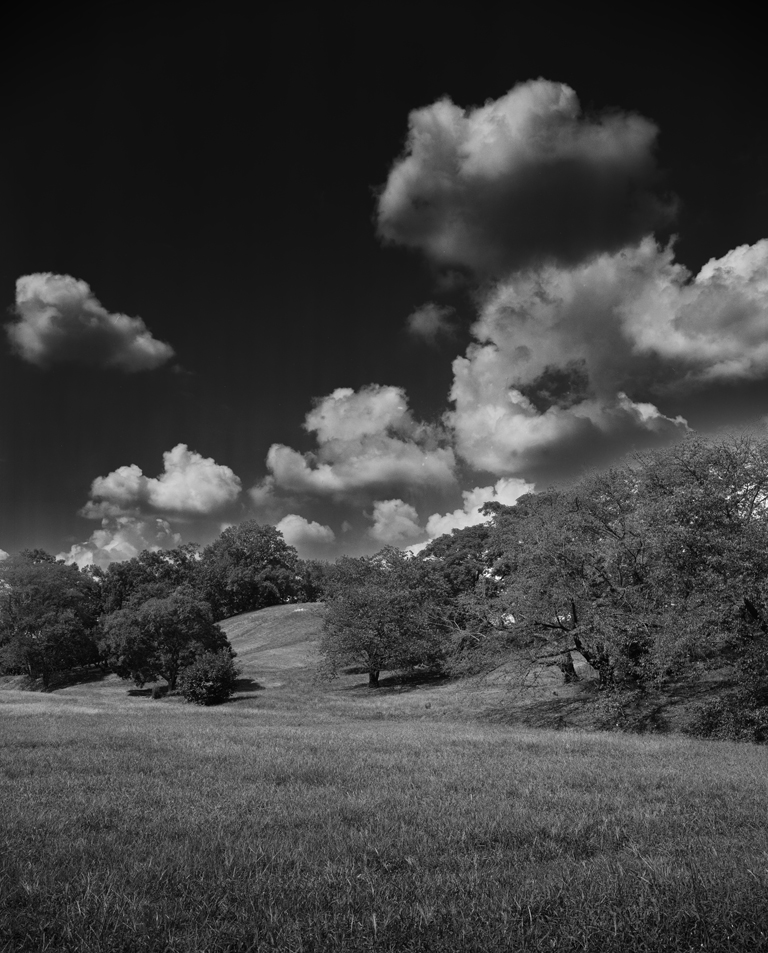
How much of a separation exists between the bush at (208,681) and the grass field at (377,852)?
33516mm

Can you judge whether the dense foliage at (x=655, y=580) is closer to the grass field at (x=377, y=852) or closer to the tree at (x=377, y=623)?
the grass field at (x=377, y=852)

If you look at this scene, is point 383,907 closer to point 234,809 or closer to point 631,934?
point 631,934

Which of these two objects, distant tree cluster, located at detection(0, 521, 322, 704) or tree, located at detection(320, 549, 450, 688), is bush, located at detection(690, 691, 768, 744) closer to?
tree, located at detection(320, 549, 450, 688)

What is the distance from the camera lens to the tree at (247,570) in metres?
120

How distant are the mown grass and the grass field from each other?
3 centimetres

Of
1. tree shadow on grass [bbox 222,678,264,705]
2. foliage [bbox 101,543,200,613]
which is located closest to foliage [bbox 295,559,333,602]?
foliage [bbox 101,543,200,613]

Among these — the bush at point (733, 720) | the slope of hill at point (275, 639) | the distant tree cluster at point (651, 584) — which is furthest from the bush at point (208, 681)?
the bush at point (733, 720)

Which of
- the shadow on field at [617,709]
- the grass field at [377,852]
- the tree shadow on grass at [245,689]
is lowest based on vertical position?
the tree shadow on grass at [245,689]

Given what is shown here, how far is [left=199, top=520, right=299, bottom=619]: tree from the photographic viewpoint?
120 meters

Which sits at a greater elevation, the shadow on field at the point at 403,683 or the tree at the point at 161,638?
the tree at the point at 161,638

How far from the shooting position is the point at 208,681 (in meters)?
45.1

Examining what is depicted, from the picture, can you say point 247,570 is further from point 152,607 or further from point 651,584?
point 651,584

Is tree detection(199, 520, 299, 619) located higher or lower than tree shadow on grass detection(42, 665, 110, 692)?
higher

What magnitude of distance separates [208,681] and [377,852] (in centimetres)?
4311
